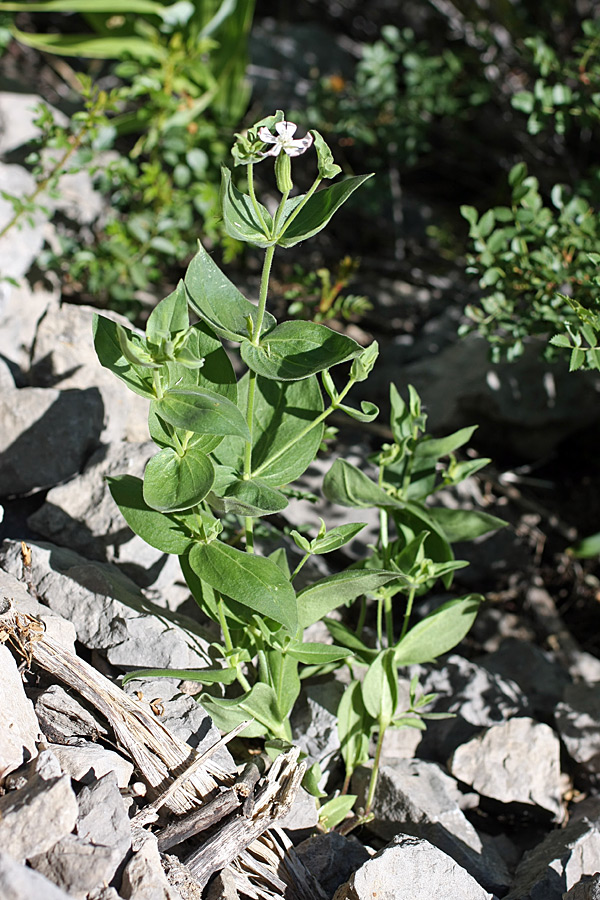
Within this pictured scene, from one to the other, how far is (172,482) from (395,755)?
1.06 metres

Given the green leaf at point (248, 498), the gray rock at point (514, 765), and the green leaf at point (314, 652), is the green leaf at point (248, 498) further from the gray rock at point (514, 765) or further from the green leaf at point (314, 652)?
the gray rock at point (514, 765)

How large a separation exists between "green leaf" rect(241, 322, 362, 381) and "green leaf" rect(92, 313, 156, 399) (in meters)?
0.21

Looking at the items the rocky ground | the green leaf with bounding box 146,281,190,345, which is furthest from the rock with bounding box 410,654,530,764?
the green leaf with bounding box 146,281,190,345

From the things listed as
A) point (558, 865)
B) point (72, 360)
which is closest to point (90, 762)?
point (558, 865)

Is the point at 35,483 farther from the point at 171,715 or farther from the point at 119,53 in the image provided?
the point at 119,53

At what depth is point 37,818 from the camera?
4.61 feet

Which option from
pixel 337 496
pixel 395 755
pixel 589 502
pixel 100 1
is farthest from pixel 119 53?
pixel 395 755

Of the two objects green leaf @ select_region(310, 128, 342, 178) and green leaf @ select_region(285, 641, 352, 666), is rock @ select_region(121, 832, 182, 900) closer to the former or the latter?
green leaf @ select_region(285, 641, 352, 666)

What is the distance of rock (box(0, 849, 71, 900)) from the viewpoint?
3.96 ft

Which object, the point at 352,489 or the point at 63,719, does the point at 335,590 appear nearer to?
the point at 352,489

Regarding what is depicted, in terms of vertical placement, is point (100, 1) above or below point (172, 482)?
above

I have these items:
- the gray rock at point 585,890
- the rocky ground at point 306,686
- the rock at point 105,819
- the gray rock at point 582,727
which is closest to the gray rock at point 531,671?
the rocky ground at point 306,686

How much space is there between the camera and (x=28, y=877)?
1.23 m

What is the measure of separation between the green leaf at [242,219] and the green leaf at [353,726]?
43.1 inches
